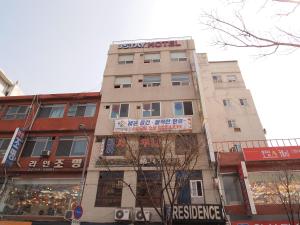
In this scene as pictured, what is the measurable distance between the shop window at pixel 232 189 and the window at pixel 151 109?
6.63 meters

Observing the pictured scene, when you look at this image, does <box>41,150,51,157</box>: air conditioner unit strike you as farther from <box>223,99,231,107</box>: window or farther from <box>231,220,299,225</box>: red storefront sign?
<box>223,99,231,107</box>: window

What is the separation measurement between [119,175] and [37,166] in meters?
5.78

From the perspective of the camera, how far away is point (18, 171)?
1580cm

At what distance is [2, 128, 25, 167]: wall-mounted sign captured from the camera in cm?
1536

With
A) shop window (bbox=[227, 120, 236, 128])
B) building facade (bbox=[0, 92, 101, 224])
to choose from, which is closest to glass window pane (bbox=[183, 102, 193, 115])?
shop window (bbox=[227, 120, 236, 128])

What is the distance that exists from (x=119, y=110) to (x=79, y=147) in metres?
4.07

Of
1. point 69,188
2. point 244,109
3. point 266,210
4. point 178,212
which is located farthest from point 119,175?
point 244,109

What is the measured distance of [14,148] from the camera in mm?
16125

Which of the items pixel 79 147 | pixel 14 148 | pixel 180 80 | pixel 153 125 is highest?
pixel 180 80

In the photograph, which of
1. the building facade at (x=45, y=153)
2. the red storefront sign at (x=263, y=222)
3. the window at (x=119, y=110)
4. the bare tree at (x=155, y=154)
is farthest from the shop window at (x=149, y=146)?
the red storefront sign at (x=263, y=222)

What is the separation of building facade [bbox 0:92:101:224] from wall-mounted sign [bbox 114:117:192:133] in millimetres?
2457

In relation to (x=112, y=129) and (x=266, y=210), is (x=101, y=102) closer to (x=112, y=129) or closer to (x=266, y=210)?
(x=112, y=129)

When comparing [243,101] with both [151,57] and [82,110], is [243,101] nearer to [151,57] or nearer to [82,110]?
[151,57]

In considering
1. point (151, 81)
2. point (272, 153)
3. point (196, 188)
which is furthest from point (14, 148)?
point (272, 153)
